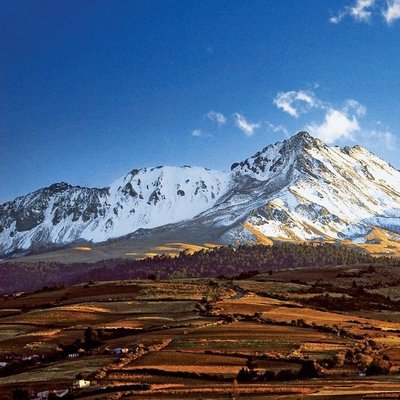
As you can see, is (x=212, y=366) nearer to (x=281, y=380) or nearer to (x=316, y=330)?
(x=281, y=380)

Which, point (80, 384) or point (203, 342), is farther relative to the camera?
point (203, 342)

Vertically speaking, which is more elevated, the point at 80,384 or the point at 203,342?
the point at 203,342

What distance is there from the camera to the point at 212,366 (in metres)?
51.7

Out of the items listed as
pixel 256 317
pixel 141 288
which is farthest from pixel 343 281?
pixel 256 317

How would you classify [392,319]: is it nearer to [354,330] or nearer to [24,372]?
[354,330]

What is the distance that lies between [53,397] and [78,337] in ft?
97.9

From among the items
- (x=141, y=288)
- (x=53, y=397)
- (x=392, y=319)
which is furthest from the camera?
(x=141, y=288)

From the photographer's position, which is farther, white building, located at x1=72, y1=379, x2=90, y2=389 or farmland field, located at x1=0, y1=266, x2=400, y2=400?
white building, located at x1=72, y1=379, x2=90, y2=389

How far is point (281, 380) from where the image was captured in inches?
1827

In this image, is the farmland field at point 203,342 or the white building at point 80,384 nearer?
the farmland field at point 203,342

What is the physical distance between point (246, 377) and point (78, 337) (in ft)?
100

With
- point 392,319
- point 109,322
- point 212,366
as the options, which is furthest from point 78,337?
point 392,319

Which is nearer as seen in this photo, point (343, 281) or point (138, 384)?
point (138, 384)

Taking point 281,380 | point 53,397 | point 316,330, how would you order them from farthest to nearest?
point 316,330, point 281,380, point 53,397
